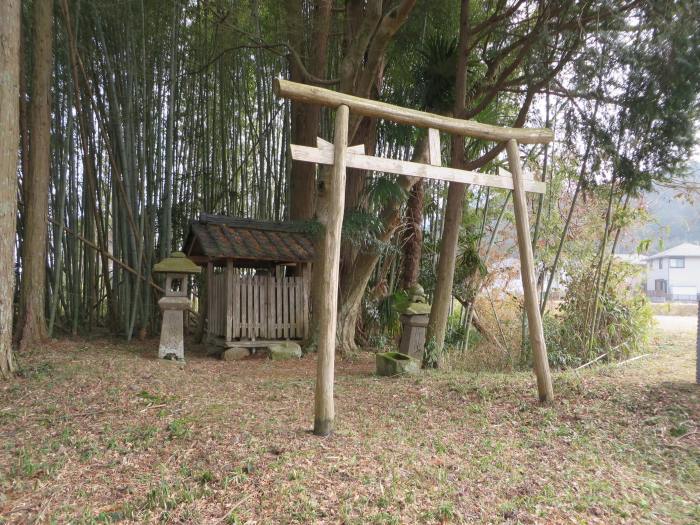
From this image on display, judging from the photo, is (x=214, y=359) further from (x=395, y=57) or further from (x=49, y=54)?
(x=395, y=57)

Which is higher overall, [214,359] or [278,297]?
[278,297]

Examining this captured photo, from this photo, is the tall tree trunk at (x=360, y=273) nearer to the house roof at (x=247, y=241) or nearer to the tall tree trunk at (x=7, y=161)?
the house roof at (x=247, y=241)

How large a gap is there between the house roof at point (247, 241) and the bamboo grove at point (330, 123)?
1.52 feet

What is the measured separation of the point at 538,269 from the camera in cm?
769

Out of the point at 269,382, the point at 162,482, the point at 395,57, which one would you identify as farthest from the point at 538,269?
the point at 162,482

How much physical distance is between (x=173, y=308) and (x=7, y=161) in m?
2.15

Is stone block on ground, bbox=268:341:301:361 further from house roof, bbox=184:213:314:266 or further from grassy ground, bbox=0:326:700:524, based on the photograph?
grassy ground, bbox=0:326:700:524

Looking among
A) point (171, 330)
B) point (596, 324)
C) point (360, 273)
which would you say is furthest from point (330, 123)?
point (596, 324)

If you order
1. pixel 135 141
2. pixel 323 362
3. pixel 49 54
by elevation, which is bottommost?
pixel 323 362

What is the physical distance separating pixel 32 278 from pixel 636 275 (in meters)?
7.48

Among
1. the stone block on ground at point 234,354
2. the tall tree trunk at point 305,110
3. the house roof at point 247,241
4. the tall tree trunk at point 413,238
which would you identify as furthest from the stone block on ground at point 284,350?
the tall tree trunk at point 413,238

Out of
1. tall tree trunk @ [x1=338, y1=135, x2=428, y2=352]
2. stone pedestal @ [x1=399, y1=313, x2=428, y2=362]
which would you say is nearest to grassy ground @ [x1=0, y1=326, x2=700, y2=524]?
stone pedestal @ [x1=399, y1=313, x2=428, y2=362]

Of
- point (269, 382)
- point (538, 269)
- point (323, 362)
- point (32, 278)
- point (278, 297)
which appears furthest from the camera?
point (538, 269)

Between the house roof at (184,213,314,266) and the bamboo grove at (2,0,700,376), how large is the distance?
46 cm
